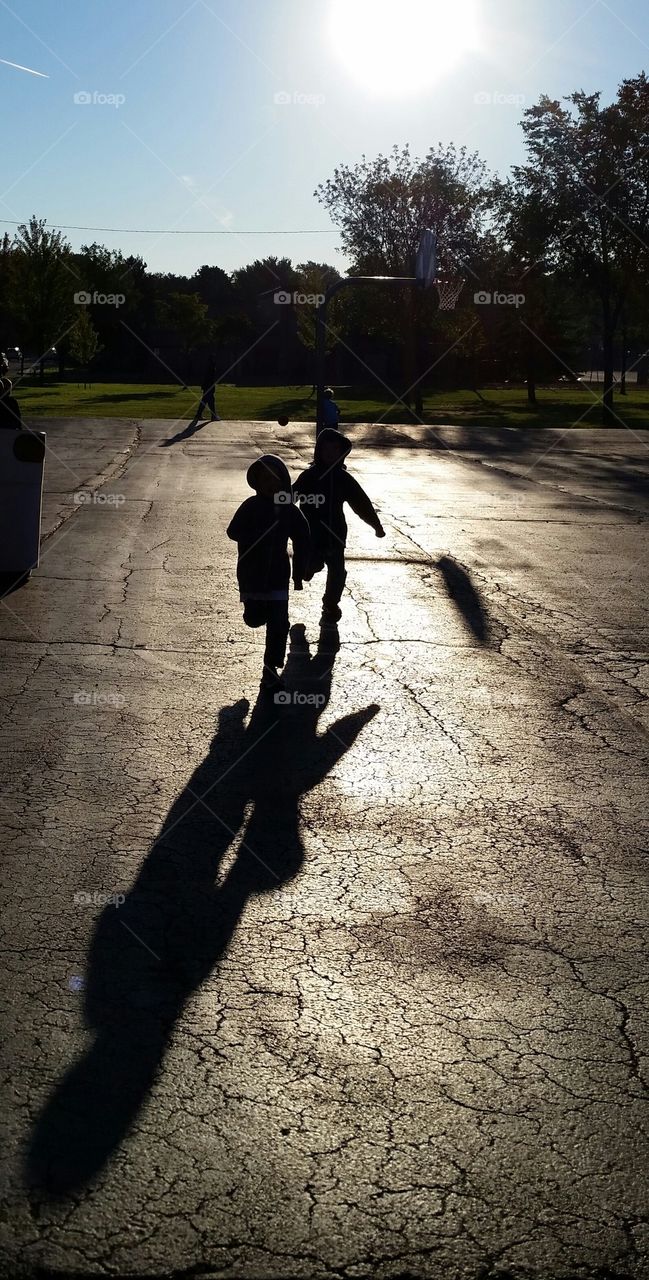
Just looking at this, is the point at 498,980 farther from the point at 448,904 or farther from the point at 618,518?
the point at 618,518

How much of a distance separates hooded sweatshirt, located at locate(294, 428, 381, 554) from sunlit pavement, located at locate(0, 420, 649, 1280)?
70 cm

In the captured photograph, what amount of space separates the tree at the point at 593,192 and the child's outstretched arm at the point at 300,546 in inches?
1736

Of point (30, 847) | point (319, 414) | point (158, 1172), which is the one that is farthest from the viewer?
point (319, 414)

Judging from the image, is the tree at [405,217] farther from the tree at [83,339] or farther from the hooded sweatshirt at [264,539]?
the hooded sweatshirt at [264,539]

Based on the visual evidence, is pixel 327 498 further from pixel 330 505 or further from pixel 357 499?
pixel 357 499

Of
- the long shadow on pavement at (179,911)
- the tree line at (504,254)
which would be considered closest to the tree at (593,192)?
the tree line at (504,254)

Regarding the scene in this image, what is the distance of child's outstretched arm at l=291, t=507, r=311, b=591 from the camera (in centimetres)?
820

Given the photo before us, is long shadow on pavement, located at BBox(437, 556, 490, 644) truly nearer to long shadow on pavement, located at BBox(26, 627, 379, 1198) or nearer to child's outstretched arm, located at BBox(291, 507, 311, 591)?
child's outstretched arm, located at BBox(291, 507, 311, 591)

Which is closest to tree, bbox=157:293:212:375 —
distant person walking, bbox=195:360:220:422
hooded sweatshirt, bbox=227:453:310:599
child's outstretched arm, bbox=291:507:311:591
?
distant person walking, bbox=195:360:220:422

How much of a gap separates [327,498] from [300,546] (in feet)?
7.22

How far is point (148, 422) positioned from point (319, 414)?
2376 centimetres

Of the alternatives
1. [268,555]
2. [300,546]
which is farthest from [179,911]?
[300,546]

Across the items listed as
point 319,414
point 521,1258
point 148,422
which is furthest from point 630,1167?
point 148,422

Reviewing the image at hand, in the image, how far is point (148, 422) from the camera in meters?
36.9
